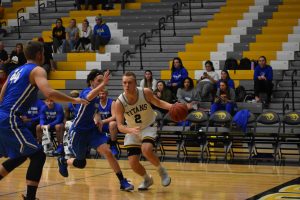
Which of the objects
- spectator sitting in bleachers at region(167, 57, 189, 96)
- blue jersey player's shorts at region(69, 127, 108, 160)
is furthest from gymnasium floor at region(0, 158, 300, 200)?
spectator sitting in bleachers at region(167, 57, 189, 96)

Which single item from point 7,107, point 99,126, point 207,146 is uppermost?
point 7,107

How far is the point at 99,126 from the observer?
10.3 meters

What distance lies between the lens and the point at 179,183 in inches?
424

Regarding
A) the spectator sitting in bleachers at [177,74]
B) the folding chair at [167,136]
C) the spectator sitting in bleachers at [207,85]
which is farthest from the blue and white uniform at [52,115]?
the spectator sitting in bleachers at [207,85]

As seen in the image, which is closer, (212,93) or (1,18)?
(212,93)

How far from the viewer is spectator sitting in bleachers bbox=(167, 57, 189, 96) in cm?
1675

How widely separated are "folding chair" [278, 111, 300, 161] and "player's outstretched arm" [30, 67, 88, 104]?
7191 millimetres

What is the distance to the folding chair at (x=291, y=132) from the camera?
1387 centimetres

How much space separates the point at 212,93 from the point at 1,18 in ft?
33.7

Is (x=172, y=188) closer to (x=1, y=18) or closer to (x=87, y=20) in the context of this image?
(x=87, y=20)

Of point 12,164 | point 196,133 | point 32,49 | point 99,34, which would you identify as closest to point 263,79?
point 196,133

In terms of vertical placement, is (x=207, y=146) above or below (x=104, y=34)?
below

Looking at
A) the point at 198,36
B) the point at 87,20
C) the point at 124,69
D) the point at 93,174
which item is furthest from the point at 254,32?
the point at 93,174

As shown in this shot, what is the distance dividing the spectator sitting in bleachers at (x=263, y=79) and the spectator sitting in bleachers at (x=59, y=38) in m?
6.63
